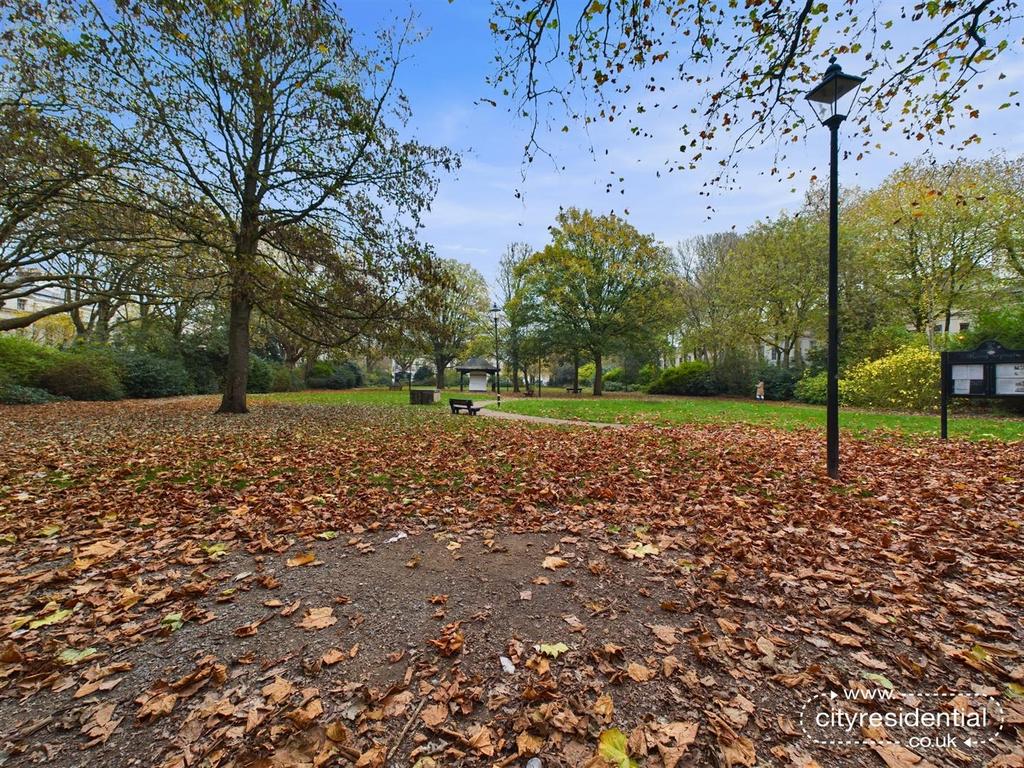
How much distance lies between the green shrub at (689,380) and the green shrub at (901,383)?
9.95 metres

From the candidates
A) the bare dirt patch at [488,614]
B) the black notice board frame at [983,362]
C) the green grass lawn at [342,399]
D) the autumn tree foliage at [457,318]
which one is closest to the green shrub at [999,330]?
the black notice board frame at [983,362]

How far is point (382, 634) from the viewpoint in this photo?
2.54 metres

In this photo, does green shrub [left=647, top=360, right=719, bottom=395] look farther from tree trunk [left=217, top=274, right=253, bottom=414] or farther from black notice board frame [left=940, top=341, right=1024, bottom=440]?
tree trunk [left=217, top=274, right=253, bottom=414]

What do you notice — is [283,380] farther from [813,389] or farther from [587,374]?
[587,374]

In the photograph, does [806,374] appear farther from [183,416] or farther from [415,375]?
[415,375]

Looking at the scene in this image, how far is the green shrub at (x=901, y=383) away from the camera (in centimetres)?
1452

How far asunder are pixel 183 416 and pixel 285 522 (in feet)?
32.4

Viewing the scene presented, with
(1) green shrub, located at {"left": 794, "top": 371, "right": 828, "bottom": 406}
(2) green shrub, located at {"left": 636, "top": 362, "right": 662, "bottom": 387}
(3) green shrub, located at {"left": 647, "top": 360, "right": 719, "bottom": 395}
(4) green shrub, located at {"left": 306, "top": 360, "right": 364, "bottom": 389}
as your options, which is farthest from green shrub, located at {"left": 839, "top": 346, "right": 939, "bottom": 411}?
(4) green shrub, located at {"left": 306, "top": 360, "right": 364, "bottom": 389}

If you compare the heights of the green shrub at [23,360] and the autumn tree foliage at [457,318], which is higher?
the autumn tree foliage at [457,318]

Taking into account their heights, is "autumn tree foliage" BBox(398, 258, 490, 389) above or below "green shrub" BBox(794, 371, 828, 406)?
above

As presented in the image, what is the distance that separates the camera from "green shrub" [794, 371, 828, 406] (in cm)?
2042

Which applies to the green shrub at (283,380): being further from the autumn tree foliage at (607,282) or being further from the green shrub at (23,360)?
the autumn tree foliage at (607,282)

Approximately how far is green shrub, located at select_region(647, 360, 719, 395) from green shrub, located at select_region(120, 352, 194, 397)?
27.2 metres

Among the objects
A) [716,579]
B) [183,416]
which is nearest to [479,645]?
[716,579]
